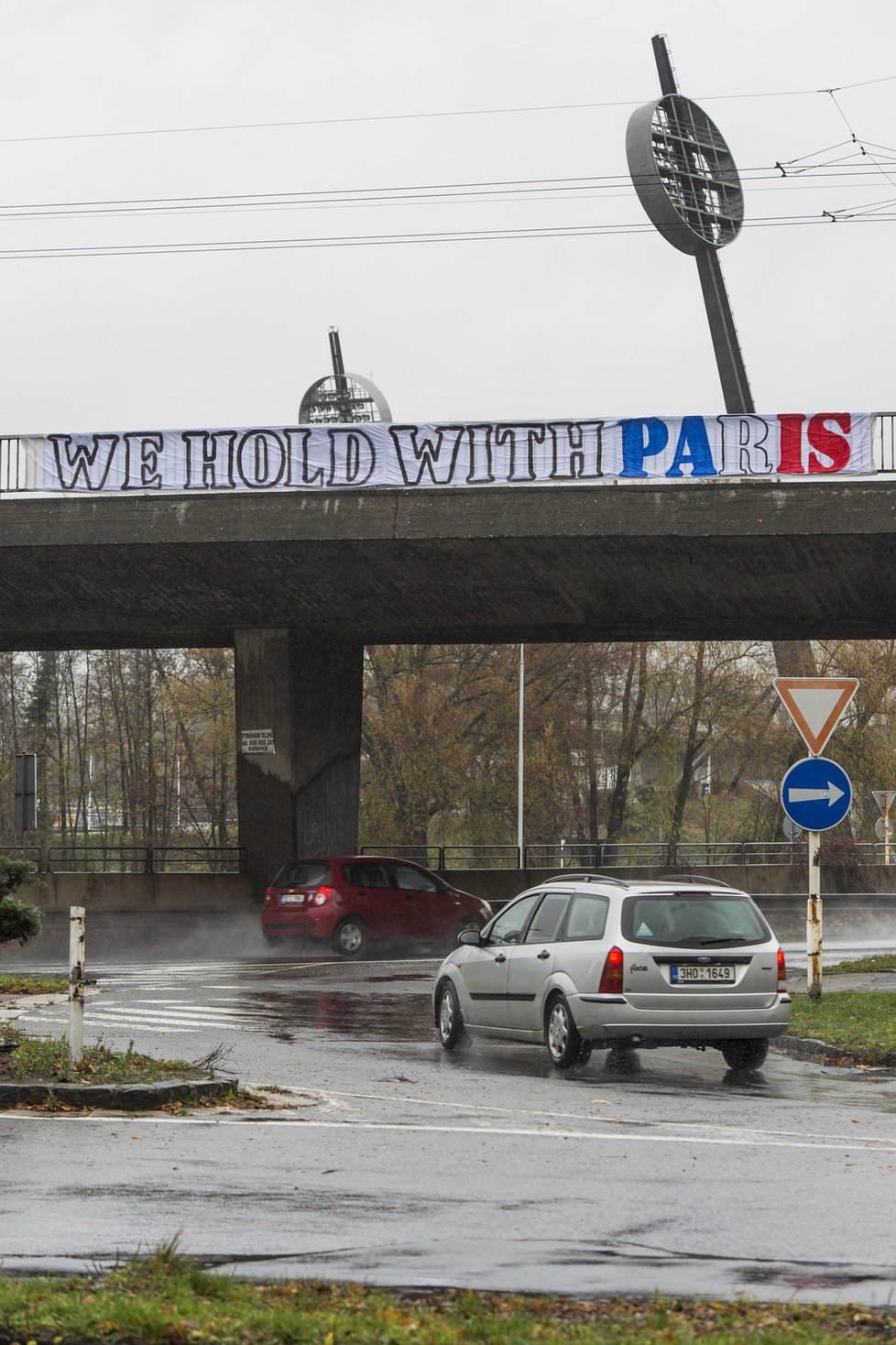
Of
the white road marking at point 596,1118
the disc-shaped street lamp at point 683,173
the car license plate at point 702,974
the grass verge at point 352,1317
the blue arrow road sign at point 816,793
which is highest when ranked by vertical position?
the disc-shaped street lamp at point 683,173

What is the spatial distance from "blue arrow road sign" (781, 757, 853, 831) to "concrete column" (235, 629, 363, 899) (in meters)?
17.1

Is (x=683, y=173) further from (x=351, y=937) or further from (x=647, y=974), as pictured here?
(x=647, y=974)

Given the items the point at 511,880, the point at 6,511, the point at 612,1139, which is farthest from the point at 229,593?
the point at 612,1139

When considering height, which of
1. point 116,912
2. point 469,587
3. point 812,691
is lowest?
point 116,912

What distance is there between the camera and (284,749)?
31.8 metres

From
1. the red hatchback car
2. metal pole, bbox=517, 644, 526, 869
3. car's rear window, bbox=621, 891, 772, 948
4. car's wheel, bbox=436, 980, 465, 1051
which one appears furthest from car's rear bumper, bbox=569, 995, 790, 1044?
metal pole, bbox=517, 644, 526, 869

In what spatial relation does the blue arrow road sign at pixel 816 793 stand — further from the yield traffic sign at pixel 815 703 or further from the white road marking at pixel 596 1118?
the white road marking at pixel 596 1118

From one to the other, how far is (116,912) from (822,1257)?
2608cm

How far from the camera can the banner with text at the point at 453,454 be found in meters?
26.6

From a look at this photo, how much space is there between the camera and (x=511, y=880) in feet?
118

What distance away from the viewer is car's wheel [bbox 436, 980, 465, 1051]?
14.6 metres

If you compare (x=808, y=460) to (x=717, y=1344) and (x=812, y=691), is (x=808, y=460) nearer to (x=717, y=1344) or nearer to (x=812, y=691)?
(x=812, y=691)

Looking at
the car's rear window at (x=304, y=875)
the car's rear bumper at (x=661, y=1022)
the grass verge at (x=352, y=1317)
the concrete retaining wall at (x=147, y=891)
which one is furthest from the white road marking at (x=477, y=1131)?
the concrete retaining wall at (x=147, y=891)

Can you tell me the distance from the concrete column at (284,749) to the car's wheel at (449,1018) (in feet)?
55.8
